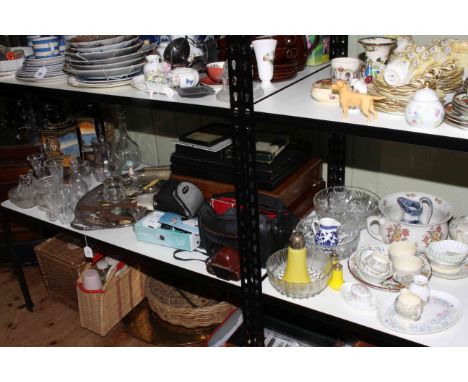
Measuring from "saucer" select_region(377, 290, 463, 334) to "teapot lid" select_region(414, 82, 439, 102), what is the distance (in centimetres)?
54

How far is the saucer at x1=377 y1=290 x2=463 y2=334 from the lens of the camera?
4.15ft

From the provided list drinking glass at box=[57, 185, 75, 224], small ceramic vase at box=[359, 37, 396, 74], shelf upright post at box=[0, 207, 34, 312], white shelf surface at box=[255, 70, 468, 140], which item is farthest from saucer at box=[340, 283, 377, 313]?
shelf upright post at box=[0, 207, 34, 312]

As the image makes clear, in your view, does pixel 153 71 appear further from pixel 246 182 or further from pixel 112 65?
pixel 246 182

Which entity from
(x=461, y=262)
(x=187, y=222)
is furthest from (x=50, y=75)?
(x=461, y=262)

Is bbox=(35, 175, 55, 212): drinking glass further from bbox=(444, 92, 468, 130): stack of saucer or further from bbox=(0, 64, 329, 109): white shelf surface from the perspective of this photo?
bbox=(444, 92, 468, 130): stack of saucer

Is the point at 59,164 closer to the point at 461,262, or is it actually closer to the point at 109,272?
the point at 109,272

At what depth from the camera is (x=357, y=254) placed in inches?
59.6

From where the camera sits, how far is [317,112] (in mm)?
1248

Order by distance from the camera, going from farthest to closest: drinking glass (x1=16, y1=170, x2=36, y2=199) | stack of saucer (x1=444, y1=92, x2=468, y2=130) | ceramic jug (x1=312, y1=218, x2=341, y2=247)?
drinking glass (x1=16, y1=170, x2=36, y2=199)
ceramic jug (x1=312, y1=218, x2=341, y2=247)
stack of saucer (x1=444, y1=92, x2=468, y2=130)

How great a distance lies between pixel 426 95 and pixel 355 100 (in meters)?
0.16

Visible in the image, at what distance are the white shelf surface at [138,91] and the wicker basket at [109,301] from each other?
81 centimetres

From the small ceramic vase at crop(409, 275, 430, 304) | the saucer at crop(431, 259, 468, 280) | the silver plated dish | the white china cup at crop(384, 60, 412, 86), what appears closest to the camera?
the white china cup at crop(384, 60, 412, 86)

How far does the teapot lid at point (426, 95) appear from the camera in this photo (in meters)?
1.10

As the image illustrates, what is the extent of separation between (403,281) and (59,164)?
1.35 metres
